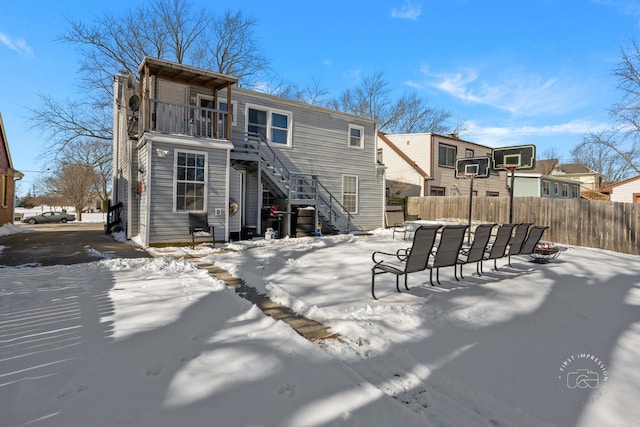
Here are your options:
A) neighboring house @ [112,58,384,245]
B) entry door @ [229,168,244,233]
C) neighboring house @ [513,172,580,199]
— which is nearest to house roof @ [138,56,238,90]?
neighboring house @ [112,58,384,245]

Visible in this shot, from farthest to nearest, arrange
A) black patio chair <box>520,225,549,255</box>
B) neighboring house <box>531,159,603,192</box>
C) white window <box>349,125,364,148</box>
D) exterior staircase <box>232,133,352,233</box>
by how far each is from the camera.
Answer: neighboring house <box>531,159,603,192</box> < white window <box>349,125,364,148</box> < exterior staircase <box>232,133,352,233</box> < black patio chair <box>520,225,549,255</box>

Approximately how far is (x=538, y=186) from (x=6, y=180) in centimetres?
3437

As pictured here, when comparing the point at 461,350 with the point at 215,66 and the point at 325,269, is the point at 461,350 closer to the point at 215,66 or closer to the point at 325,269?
the point at 325,269

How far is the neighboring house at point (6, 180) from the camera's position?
52.7ft

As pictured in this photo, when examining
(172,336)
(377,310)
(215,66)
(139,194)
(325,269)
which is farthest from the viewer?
(215,66)

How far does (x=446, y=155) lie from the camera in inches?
862

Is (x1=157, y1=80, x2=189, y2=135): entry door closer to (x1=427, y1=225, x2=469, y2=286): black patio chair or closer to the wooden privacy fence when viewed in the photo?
(x1=427, y1=225, x2=469, y2=286): black patio chair

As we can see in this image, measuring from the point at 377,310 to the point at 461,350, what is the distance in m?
1.15

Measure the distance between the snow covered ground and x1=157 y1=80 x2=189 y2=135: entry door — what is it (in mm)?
6589

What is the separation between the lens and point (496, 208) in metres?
16.1

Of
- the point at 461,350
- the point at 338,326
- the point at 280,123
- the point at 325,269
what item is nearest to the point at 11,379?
the point at 338,326

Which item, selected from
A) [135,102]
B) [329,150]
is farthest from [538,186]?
[135,102]

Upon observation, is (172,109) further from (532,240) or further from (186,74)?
(532,240)

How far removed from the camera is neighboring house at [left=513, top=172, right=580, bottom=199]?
2495cm
